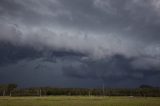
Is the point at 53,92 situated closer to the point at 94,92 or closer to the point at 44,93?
the point at 44,93

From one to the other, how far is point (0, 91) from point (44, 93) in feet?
78.4

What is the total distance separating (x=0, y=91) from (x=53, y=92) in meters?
28.4

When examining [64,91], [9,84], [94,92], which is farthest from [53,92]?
[9,84]

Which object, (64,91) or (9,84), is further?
(9,84)

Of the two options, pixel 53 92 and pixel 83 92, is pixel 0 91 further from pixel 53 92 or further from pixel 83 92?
pixel 83 92

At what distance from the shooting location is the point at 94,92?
161m

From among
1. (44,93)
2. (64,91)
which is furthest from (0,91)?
(64,91)

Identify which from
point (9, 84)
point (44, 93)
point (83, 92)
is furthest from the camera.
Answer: point (9, 84)

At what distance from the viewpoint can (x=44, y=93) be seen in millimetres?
147500

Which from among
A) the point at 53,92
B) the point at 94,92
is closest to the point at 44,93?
the point at 53,92

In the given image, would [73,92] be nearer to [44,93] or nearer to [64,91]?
[64,91]

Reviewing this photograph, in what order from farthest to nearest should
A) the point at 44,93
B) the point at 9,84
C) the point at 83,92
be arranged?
1. the point at 9,84
2. the point at 83,92
3. the point at 44,93

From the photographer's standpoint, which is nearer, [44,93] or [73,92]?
[44,93]

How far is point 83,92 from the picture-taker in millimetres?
157125
